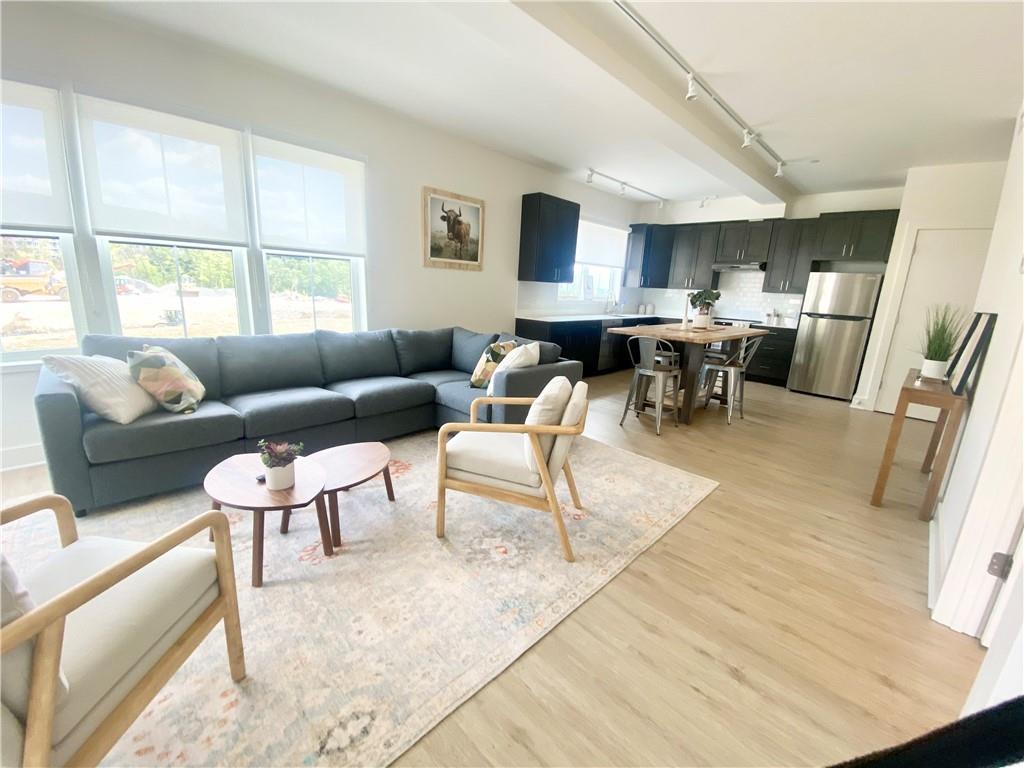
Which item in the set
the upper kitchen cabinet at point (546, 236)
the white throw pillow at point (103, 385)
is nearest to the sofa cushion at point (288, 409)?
the white throw pillow at point (103, 385)

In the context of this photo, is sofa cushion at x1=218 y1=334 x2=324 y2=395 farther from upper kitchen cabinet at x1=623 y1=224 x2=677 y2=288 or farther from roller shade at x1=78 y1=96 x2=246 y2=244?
upper kitchen cabinet at x1=623 y1=224 x2=677 y2=288

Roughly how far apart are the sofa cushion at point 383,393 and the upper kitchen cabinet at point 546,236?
101 inches

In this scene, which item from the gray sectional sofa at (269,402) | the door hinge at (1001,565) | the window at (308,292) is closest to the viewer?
the door hinge at (1001,565)

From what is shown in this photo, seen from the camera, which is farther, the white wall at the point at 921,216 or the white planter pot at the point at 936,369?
the white wall at the point at 921,216

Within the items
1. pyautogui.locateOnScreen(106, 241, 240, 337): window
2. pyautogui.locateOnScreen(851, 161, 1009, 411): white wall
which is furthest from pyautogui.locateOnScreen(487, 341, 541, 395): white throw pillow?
pyautogui.locateOnScreen(851, 161, 1009, 411): white wall

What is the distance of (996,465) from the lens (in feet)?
5.20

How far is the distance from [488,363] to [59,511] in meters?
2.53

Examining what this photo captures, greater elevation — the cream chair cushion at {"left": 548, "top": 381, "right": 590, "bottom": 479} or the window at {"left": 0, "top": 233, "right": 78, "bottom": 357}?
the window at {"left": 0, "top": 233, "right": 78, "bottom": 357}

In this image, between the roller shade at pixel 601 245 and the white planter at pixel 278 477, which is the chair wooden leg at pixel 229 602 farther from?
the roller shade at pixel 601 245

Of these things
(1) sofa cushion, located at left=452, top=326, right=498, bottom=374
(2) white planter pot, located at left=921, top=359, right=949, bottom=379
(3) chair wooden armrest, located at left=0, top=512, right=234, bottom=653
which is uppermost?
(2) white planter pot, located at left=921, top=359, right=949, bottom=379

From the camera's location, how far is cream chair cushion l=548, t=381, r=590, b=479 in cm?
197

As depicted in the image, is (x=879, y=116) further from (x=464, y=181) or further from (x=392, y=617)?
(x=392, y=617)

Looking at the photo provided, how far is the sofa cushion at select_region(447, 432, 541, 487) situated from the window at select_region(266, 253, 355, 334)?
233 cm

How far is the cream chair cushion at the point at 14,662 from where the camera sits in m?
0.76
